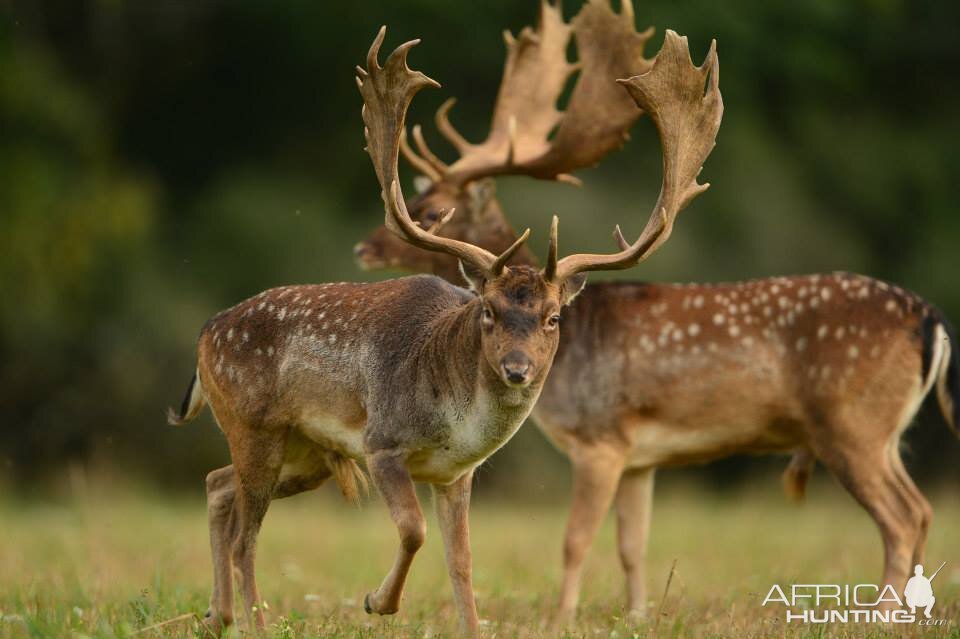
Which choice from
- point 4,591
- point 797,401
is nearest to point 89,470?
point 4,591

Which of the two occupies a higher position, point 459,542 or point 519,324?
point 519,324

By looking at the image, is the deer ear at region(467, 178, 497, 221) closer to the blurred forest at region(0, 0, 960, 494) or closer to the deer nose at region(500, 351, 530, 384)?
the deer nose at region(500, 351, 530, 384)

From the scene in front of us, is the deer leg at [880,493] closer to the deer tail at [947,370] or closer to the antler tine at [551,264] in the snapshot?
the deer tail at [947,370]

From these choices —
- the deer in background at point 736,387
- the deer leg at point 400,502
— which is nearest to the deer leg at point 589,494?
the deer in background at point 736,387

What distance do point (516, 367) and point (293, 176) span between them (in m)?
11.4

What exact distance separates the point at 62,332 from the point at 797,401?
357 inches

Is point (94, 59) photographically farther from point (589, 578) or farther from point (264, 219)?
point (589, 578)

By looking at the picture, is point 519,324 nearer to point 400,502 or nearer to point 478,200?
point 400,502

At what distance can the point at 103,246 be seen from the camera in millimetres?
14320

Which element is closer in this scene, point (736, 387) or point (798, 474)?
point (736, 387)

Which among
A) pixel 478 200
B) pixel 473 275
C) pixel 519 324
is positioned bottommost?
pixel 478 200

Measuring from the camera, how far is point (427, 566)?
910 cm

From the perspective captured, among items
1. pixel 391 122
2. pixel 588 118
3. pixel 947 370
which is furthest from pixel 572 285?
pixel 588 118

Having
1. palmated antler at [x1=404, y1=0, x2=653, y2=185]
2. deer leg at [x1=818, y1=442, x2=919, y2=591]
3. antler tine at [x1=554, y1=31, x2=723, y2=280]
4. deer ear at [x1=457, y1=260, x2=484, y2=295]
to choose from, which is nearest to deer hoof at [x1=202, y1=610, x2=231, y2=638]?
deer ear at [x1=457, y1=260, x2=484, y2=295]
